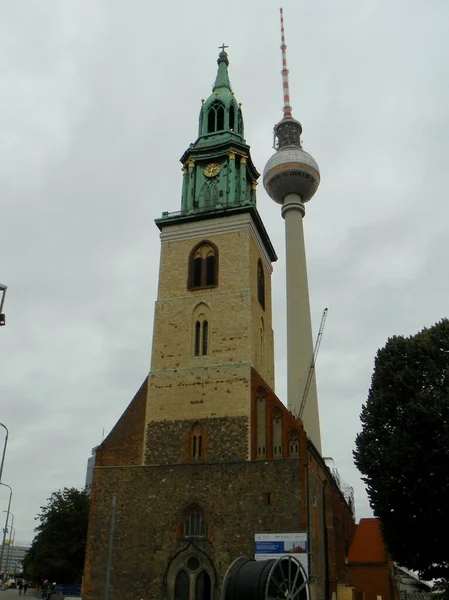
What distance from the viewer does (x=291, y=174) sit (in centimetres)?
6406

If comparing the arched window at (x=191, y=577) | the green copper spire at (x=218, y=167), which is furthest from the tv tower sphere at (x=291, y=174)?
the arched window at (x=191, y=577)

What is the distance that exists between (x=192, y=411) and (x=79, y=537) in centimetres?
1844

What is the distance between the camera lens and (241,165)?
37.8 metres

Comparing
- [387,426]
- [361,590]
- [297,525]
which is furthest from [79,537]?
[387,426]

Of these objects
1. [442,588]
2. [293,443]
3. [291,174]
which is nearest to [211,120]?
[293,443]

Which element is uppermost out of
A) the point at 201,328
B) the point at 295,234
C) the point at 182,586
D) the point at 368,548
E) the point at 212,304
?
the point at 295,234

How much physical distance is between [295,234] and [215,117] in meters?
22.8

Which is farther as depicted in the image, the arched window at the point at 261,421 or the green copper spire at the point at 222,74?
the green copper spire at the point at 222,74

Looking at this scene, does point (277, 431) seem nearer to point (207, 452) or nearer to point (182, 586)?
point (207, 452)

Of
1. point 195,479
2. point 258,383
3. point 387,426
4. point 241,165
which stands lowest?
point 195,479

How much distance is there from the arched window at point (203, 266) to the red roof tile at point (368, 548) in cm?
2009

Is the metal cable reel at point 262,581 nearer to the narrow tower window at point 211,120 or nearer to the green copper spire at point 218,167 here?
the green copper spire at point 218,167

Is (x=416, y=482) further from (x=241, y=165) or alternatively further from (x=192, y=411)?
(x=241, y=165)

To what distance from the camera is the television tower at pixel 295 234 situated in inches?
2146
